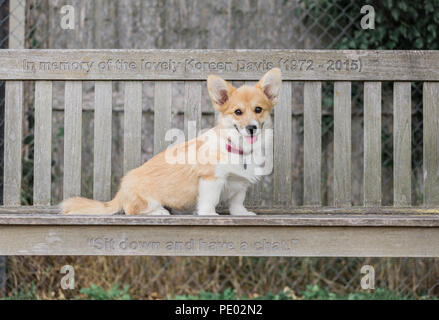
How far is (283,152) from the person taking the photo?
9.00 ft

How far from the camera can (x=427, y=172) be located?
8.85 ft

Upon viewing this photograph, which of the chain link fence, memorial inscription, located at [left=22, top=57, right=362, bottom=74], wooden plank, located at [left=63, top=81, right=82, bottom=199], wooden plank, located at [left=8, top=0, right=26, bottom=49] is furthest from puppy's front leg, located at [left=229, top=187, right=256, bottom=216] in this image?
wooden plank, located at [left=8, top=0, right=26, bottom=49]

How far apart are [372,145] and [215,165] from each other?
916 mm

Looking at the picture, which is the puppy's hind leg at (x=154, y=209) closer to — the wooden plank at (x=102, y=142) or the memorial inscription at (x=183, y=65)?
the wooden plank at (x=102, y=142)

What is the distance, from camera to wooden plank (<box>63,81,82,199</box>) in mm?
2714

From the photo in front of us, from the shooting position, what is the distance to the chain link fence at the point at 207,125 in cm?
358

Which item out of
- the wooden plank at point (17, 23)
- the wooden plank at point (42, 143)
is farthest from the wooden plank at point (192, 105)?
the wooden plank at point (17, 23)

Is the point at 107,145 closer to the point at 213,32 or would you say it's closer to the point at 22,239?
the point at 22,239

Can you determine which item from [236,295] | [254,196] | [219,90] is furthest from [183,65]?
[236,295]

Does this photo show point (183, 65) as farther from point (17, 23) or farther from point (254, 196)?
point (17, 23)

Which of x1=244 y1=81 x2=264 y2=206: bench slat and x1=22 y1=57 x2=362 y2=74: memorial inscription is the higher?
x1=22 y1=57 x2=362 y2=74: memorial inscription

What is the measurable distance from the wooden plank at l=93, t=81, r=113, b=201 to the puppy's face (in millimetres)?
695

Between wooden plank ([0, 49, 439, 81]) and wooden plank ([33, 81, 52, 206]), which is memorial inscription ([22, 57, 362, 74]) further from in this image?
wooden plank ([33, 81, 52, 206])

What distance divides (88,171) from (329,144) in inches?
65.9
